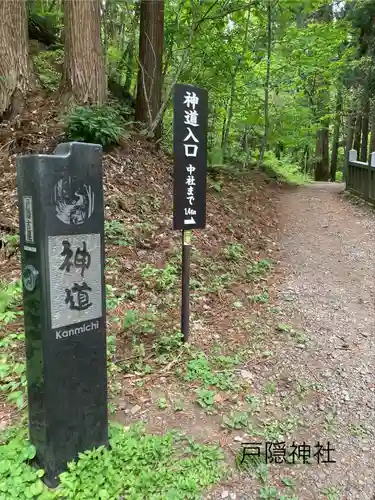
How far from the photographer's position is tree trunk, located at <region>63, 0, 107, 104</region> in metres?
6.05

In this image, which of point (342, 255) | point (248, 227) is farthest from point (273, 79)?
point (342, 255)

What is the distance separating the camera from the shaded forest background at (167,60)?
6.16m

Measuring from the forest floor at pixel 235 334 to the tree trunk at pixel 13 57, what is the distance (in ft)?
1.63

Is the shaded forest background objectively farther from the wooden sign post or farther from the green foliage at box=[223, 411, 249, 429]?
the green foliage at box=[223, 411, 249, 429]

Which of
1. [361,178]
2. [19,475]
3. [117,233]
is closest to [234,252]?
[117,233]

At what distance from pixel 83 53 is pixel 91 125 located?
1269mm

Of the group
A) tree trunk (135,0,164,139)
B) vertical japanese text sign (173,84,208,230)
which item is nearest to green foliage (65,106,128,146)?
tree trunk (135,0,164,139)

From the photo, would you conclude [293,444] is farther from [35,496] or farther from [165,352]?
[35,496]

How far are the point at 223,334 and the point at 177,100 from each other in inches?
91.2

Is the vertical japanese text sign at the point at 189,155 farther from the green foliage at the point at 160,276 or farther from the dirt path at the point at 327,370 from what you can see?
the dirt path at the point at 327,370

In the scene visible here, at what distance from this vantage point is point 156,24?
24.3ft

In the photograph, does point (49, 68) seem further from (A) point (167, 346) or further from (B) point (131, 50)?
(A) point (167, 346)

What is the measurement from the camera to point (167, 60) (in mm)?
8867

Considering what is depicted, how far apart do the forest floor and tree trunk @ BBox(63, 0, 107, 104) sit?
26.1 inches
